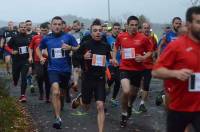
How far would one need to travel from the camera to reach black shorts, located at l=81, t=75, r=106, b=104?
32.7 ft

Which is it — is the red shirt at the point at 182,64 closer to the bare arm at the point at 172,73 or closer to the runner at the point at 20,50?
the bare arm at the point at 172,73

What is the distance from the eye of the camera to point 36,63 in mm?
15289

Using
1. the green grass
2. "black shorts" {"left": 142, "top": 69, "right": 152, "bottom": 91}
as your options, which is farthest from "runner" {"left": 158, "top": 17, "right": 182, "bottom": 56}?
the green grass

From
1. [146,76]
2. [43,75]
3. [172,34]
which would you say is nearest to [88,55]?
[146,76]

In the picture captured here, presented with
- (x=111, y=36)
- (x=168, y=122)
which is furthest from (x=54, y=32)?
(x=168, y=122)

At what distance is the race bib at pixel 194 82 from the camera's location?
6324 millimetres

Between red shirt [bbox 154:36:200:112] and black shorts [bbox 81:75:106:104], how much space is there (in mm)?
3503

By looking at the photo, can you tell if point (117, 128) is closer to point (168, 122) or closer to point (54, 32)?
point (54, 32)

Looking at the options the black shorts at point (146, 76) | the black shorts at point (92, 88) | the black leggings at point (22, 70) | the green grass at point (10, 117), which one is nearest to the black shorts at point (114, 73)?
the black shorts at point (146, 76)

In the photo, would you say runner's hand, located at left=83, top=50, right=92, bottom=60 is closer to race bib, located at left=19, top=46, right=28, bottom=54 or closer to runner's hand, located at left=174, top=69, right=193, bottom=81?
runner's hand, located at left=174, top=69, right=193, bottom=81

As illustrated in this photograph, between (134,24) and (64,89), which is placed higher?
(134,24)

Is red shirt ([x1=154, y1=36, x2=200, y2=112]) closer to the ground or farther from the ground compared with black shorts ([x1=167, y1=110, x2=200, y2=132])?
farther from the ground

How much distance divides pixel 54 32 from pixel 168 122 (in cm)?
513

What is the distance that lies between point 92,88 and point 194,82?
4.04m
